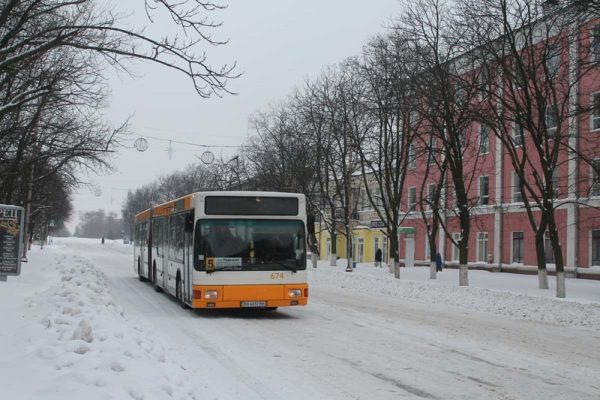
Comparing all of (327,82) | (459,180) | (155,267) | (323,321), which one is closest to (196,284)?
(323,321)

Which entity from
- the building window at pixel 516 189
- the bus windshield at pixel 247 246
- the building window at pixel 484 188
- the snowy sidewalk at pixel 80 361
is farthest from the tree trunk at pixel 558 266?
the building window at pixel 484 188

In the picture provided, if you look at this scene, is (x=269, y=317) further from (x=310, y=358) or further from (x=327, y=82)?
(x=327, y=82)

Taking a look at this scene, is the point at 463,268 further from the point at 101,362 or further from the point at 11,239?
the point at 101,362

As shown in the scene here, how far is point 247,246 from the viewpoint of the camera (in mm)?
14539

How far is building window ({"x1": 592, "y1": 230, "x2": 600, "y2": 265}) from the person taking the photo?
36.8 meters

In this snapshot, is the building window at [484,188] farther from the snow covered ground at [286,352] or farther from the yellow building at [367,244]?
the snow covered ground at [286,352]

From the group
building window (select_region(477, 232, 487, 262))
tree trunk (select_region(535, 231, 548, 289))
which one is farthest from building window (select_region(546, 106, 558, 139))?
building window (select_region(477, 232, 487, 262))

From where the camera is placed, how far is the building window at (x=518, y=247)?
140 feet

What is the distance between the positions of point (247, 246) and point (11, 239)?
30.9 ft

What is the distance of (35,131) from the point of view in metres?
24.1

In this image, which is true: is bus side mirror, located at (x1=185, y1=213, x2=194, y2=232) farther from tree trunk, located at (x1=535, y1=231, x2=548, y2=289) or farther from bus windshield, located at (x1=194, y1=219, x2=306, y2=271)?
tree trunk, located at (x1=535, y1=231, x2=548, y2=289)

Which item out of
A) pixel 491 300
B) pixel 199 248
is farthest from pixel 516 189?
pixel 199 248

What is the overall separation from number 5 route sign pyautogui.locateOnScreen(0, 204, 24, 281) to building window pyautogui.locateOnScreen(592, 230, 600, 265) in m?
30.4

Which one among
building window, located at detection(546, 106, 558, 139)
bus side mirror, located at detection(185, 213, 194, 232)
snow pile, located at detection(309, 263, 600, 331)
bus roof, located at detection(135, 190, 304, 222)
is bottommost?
snow pile, located at detection(309, 263, 600, 331)
